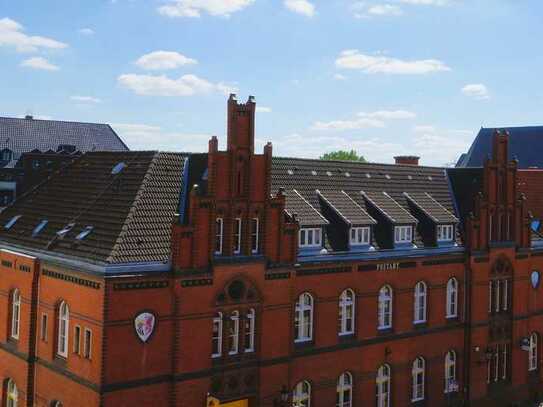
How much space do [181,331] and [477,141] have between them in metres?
67.9

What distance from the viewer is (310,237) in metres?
30.1

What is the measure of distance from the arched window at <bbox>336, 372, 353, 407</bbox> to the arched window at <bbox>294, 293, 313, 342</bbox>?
123 inches

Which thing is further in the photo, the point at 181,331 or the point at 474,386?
the point at 474,386

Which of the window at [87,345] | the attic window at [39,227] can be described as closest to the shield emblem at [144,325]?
the window at [87,345]

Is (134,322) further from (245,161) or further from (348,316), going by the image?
(348,316)

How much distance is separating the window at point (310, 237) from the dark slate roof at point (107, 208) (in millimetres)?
5938

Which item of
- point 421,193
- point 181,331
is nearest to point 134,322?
point 181,331

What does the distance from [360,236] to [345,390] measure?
→ 23.9 feet

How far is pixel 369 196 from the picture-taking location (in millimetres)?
35250

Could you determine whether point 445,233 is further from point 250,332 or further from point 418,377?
point 250,332

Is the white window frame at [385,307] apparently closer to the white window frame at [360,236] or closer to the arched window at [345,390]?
→ the white window frame at [360,236]

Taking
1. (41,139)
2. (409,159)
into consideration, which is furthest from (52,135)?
(409,159)

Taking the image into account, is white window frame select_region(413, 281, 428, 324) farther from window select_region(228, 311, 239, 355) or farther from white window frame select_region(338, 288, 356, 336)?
window select_region(228, 311, 239, 355)

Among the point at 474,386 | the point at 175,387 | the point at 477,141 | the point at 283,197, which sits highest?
the point at 477,141
